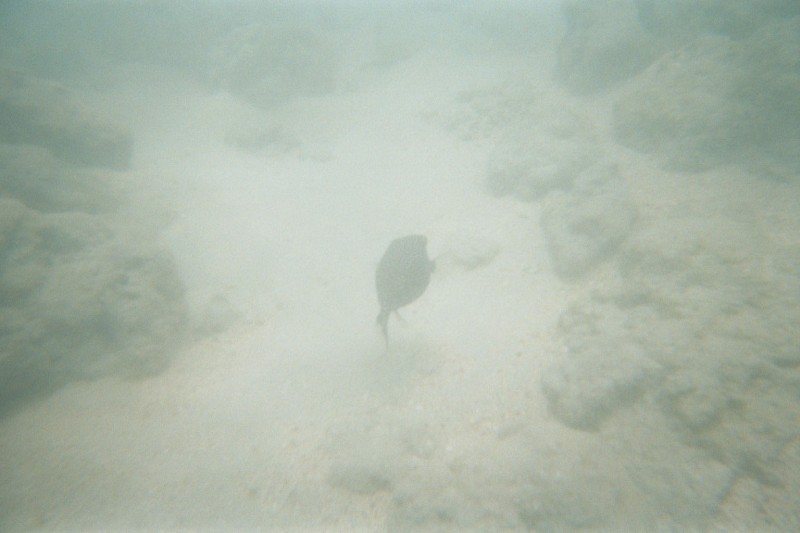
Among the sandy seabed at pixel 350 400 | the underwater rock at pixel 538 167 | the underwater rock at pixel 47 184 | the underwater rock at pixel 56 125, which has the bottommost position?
the sandy seabed at pixel 350 400

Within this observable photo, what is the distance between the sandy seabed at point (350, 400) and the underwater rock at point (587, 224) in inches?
11.7

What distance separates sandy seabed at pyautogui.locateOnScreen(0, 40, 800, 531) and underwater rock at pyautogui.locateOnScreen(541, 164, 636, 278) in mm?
298

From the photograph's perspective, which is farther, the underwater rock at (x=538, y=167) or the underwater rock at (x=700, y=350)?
the underwater rock at (x=538, y=167)

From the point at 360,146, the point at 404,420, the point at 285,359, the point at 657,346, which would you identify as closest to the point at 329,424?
the point at 404,420

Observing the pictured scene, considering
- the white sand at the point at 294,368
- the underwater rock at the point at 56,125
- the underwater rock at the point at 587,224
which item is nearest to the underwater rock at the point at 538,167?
the white sand at the point at 294,368

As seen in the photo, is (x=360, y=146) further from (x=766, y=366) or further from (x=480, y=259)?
(x=766, y=366)

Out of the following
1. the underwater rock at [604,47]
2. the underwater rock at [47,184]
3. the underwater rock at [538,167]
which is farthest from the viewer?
the underwater rock at [604,47]

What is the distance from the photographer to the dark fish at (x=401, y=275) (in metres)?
3.64

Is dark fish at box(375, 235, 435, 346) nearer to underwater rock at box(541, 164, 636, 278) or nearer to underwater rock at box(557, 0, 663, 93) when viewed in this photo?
underwater rock at box(541, 164, 636, 278)

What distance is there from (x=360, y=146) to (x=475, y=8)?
1859 centimetres

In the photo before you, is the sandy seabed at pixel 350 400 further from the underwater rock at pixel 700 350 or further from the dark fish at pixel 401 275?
the dark fish at pixel 401 275

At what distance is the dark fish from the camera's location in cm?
364

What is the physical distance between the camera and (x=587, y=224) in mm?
5625

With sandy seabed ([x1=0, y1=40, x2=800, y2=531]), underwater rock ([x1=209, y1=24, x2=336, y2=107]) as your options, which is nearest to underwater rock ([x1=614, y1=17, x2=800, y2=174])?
sandy seabed ([x1=0, y1=40, x2=800, y2=531])
